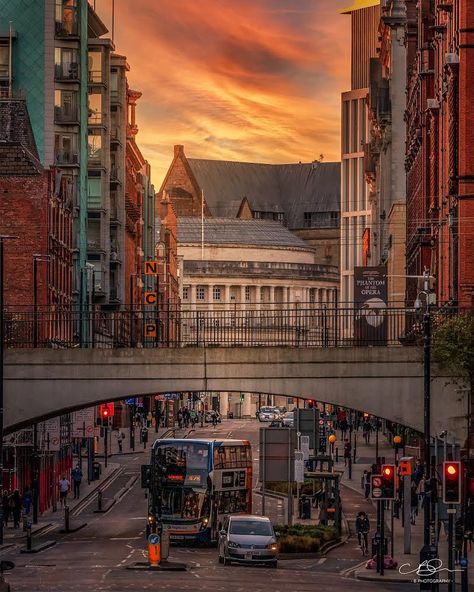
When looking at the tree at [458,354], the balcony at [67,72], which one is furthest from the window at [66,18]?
the tree at [458,354]

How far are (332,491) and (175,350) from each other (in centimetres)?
1975

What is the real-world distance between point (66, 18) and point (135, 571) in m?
82.9

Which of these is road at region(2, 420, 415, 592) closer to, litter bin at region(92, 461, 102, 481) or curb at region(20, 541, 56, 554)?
curb at region(20, 541, 56, 554)

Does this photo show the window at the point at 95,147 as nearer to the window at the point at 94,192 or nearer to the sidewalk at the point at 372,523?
the window at the point at 94,192

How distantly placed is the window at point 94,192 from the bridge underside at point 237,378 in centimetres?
8129

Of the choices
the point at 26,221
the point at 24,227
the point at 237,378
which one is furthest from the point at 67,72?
the point at 237,378

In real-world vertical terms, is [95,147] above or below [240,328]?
above

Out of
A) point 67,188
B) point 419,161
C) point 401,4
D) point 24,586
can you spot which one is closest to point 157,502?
point 24,586

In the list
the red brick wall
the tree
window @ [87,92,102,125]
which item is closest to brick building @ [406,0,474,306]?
the tree

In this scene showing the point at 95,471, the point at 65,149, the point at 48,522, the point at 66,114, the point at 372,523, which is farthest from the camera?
the point at 65,149

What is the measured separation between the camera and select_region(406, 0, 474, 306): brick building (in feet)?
234

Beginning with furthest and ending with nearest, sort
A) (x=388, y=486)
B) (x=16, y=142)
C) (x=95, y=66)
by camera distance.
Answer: (x=95, y=66), (x=16, y=142), (x=388, y=486)

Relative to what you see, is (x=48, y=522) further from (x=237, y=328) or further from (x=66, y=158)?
(x=66, y=158)

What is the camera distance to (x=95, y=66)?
465ft
